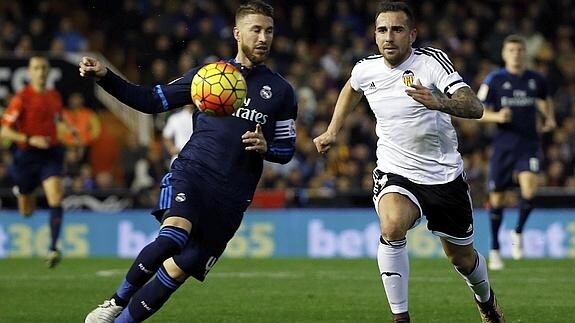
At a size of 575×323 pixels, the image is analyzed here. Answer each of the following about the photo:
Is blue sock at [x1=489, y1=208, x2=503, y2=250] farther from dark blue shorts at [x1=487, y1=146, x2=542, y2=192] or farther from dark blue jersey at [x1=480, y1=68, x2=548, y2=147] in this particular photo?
dark blue jersey at [x1=480, y1=68, x2=548, y2=147]

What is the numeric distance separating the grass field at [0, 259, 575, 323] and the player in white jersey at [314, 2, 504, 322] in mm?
1355

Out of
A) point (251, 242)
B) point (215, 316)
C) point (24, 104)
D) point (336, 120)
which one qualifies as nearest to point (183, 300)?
point (215, 316)

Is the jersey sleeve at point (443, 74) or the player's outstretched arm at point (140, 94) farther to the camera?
the jersey sleeve at point (443, 74)

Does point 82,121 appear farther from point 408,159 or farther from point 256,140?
point 256,140

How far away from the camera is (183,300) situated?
443 inches

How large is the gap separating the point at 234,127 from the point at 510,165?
8.15 m

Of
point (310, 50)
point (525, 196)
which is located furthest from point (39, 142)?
point (310, 50)

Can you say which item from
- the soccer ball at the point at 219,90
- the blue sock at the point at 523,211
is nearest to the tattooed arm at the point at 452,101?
the soccer ball at the point at 219,90

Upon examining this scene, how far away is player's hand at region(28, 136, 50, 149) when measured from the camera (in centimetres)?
1545

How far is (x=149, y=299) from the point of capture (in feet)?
24.8

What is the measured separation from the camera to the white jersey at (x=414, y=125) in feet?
27.4

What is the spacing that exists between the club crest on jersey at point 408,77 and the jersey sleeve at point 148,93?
1.48m

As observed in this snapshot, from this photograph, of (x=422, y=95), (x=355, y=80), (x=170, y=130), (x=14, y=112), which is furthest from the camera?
(x=170, y=130)

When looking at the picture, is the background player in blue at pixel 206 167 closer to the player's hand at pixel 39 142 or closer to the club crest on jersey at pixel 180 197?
the club crest on jersey at pixel 180 197
